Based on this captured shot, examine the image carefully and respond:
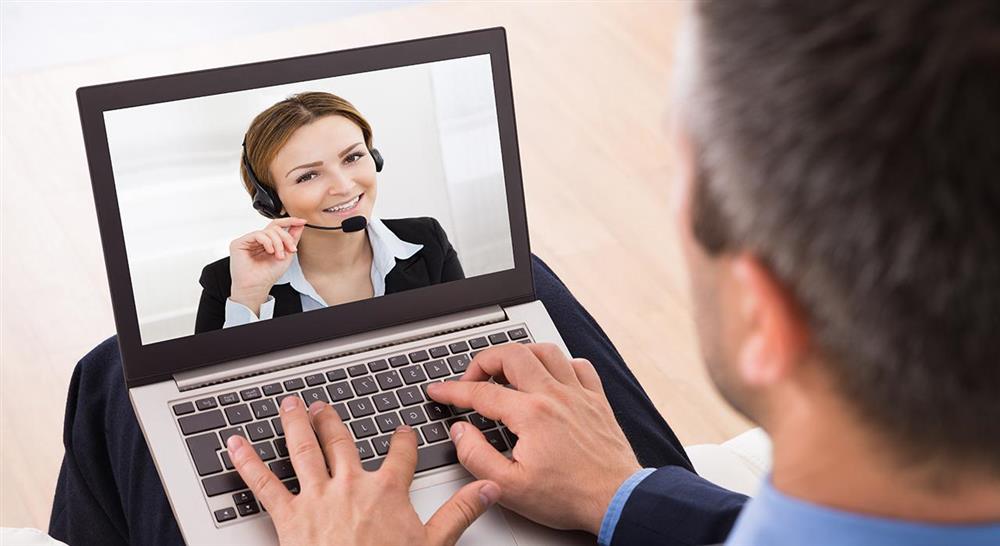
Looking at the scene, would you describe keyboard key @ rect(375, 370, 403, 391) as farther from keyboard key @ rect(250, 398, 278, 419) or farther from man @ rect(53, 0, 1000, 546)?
man @ rect(53, 0, 1000, 546)

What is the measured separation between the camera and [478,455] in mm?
963

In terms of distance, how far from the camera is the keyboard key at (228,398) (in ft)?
3.30

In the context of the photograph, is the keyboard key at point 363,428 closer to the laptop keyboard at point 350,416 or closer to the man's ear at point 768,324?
the laptop keyboard at point 350,416

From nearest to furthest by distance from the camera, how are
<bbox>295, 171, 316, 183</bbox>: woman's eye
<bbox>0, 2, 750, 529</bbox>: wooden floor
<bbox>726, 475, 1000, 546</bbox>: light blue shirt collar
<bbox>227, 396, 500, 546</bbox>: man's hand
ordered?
<bbox>726, 475, 1000, 546</bbox>: light blue shirt collar < <bbox>227, 396, 500, 546</bbox>: man's hand < <bbox>295, 171, 316, 183</bbox>: woman's eye < <bbox>0, 2, 750, 529</bbox>: wooden floor

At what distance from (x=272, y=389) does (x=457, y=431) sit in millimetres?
166

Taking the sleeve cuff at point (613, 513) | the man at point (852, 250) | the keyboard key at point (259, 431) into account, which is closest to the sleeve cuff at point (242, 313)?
the keyboard key at point (259, 431)

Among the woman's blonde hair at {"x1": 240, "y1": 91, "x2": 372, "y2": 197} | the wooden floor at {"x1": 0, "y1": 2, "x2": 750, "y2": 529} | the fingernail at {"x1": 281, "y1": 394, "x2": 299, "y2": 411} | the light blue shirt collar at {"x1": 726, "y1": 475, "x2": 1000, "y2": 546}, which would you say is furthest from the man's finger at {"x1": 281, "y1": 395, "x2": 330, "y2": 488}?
the wooden floor at {"x1": 0, "y1": 2, "x2": 750, "y2": 529}

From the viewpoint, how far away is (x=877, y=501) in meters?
0.62

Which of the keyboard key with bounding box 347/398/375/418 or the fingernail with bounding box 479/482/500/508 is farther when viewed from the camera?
the keyboard key with bounding box 347/398/375/418

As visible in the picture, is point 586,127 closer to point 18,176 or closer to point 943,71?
point 18,176

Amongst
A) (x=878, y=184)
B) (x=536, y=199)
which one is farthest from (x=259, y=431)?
(x=536, y=199)

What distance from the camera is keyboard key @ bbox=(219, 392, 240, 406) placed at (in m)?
1.00

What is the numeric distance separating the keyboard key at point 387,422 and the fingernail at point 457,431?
5 centimetres

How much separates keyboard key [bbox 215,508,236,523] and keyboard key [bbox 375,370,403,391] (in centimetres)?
18
